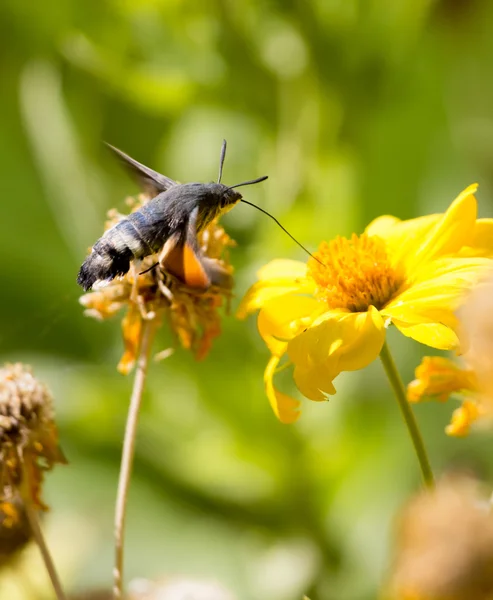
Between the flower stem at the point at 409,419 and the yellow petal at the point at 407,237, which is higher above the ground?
the yellow petal at the point at 407,237

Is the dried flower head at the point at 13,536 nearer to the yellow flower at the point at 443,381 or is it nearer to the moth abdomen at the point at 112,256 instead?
the moth abdomen at the point at 112,256

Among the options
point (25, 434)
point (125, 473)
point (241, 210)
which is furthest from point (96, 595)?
point (241, 210)

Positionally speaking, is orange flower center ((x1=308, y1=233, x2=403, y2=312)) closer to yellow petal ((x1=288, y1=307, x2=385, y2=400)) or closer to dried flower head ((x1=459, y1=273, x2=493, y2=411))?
yellow petal ((x1=288, y1=307, x2=385, y2=400))

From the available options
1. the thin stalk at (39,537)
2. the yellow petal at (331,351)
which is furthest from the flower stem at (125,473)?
the yellow petal at (331,351)

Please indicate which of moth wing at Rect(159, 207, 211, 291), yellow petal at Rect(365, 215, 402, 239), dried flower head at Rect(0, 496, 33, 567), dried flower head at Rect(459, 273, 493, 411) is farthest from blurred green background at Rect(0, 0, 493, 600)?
dried flower head at Rect(459, 273, 493, 411)

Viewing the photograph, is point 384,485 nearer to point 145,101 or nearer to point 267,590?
point 267,590

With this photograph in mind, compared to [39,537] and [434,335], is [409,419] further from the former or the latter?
[39,537]
